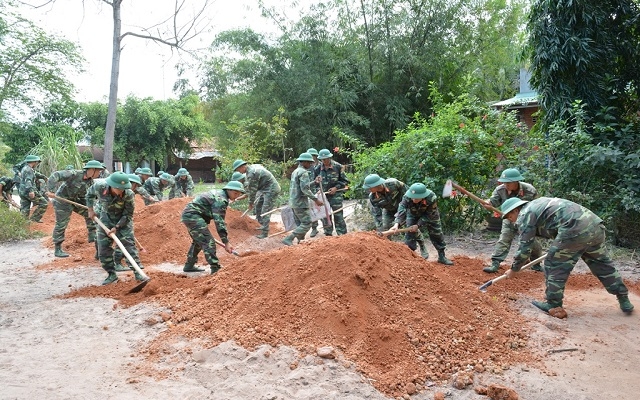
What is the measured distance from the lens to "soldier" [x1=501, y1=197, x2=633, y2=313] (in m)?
4.52

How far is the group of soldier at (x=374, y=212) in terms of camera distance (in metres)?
4.63

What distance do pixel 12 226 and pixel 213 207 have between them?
233 inches

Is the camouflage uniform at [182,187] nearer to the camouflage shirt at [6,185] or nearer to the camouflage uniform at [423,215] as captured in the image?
the camouflage shirt at [6,185]

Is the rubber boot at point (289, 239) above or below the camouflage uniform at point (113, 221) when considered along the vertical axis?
below

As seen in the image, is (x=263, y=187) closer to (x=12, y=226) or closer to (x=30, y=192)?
(x=12, y=226)

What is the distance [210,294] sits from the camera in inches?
184

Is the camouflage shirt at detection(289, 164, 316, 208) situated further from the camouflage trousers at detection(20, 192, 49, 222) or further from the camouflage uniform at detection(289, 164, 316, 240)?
the camouflage trousers at detection(20, 192, 49, 222)

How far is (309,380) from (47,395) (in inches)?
70.4

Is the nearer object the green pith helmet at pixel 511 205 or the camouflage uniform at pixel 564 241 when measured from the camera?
the camouflage uniform at pixel 564 241

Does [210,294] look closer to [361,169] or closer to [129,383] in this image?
[129,383]

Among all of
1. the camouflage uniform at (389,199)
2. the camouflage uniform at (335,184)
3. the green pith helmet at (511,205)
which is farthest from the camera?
the camouflage uniform at (335,184)

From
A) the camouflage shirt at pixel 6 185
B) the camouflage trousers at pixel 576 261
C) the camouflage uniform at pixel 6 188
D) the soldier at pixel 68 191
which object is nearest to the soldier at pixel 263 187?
the soldier at pixel 68 191

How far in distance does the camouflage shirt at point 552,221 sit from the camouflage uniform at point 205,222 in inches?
138

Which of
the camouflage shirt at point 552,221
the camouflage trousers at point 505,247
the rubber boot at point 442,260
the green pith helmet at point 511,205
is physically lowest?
the rubber boot at point 442,260
